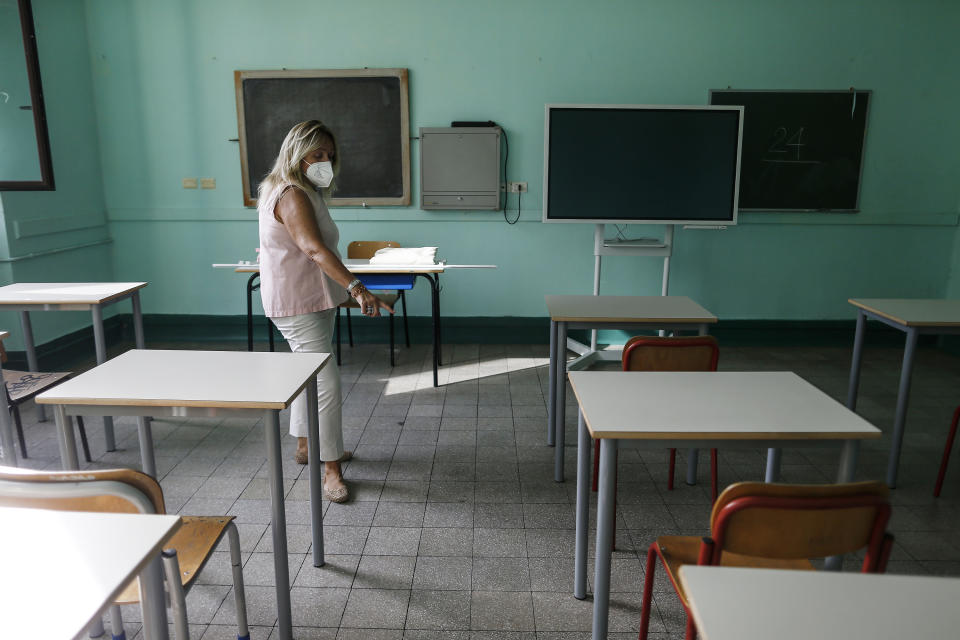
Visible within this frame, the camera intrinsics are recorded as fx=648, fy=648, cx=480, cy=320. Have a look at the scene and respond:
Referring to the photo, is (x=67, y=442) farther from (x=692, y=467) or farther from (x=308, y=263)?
(x=692, y=467)

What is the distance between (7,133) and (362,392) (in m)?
2.56

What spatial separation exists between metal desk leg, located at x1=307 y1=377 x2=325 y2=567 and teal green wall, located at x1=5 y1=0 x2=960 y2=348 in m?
3.14

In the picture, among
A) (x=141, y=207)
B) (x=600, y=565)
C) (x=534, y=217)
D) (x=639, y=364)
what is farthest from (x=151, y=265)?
(x=600, y=565)

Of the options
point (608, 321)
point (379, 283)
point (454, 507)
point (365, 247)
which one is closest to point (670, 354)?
point (608, 321)

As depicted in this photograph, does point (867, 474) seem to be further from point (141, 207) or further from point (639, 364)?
point (141, 207)

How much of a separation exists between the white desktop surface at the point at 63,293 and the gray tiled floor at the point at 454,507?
0.78 meters

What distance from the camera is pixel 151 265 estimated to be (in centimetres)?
529

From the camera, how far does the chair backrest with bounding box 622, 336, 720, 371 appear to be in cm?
243

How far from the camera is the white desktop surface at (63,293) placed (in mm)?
2961

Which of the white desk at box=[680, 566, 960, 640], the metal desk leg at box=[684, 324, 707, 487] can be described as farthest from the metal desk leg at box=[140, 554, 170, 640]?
the metal desk leg at box=[684, 324, 707, 487]

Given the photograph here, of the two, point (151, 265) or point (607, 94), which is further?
point (151, 265)

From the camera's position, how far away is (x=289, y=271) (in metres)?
2.64

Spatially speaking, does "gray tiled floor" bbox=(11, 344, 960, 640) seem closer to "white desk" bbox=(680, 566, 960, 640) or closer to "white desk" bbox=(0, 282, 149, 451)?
"white desk" bbox=(0, 282, 149, 451)

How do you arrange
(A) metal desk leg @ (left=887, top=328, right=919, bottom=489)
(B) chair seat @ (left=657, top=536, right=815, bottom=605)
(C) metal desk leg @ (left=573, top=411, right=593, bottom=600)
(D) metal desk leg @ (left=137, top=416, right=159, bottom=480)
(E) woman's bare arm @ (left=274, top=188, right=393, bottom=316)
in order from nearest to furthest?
(B) chair seat @ (left=657, top=536, right=815, bottom=605), (C) metal desk leg @ (left=573, top=411, right=593, bottom=600), (D) metal desk leg @ (left=137, top=416, right=159, bottom=480), (E) woman's bare arm @ (left=274, top=188, right=393, bottom=316), (A) metal desk leg @ (left=887, top=328, right=919, bottom=489)
